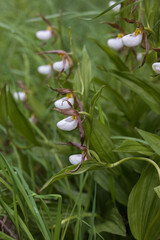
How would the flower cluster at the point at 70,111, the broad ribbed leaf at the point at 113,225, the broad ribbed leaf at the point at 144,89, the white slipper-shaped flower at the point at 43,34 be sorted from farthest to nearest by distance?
the white slipper-shaped flower at the point at 43,34 → the broad ribbed leaf at the point at 144,89 → the broad ribbed leaf at the point at 113,225 → the flower cluster at the point at 70,111

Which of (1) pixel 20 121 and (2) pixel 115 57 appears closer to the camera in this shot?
(2) pixel 115 57

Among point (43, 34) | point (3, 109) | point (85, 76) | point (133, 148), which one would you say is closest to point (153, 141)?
point (133, 148)

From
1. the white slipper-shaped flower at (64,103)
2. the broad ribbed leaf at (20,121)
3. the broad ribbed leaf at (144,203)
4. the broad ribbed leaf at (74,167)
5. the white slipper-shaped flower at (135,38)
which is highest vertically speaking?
the white slipper-shaped flower at (135,38)

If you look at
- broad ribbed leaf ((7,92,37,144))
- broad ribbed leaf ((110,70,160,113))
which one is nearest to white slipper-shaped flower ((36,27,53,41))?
broad ribbed leaf ((7,92,37,144))

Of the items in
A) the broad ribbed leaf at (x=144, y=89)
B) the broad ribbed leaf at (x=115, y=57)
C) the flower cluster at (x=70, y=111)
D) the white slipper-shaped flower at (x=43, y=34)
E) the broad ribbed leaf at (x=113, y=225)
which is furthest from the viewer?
the white slipper-shaped flower at (x=43, y=34)

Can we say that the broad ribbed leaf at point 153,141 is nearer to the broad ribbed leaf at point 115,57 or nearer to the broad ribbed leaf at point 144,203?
the broad ribbed leaf at point 144,203

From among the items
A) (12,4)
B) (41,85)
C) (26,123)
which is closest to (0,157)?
(26,123)

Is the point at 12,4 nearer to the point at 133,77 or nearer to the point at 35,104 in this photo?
the point at 35,104

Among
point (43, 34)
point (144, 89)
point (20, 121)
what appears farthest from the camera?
point (43, 34)

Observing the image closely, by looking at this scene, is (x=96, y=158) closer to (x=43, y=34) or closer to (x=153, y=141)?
(x=153, y=141)

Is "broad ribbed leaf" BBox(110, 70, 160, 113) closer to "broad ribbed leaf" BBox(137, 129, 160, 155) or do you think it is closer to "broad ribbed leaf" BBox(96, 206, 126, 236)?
"broad ribbed leaf" BBox(137, 129, 160, 155)

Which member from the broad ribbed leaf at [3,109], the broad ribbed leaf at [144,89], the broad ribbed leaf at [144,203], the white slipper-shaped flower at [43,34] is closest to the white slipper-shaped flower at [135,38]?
the broad ribbed leaf at [144,89]

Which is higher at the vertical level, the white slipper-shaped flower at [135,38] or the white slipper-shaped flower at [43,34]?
the white slipper-shaped flower at [43,34]

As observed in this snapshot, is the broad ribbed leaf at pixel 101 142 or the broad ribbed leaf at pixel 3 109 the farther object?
the broad ribbed leaf at pixel 3 109
